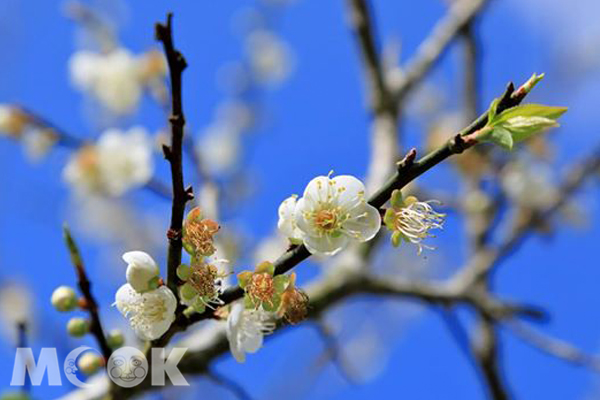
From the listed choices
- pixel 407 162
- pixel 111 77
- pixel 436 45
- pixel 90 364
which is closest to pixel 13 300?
pixel 111 77

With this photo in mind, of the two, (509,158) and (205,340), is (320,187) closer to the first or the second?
(205,340)

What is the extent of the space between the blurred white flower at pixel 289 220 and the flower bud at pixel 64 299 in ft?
1.29

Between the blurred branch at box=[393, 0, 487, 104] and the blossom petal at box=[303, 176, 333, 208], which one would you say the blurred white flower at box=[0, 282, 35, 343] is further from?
the blossom petal at box=[303, 176, 333, 208]

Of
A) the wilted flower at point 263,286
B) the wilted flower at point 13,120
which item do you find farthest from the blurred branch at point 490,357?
the wilted flower at point 13,120

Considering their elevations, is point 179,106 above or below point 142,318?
above

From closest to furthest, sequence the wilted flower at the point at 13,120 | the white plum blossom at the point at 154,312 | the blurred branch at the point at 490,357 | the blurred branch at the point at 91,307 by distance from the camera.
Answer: the white plum blossom at the point at 154,312 < the blurred branch at the point at 91,307 < the blurred branch at the point at 490,357 < the wilted flower at the point at 13,120

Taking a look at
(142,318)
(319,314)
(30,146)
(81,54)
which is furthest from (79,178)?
(142,318)

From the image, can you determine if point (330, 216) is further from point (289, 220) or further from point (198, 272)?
point (198, 272)

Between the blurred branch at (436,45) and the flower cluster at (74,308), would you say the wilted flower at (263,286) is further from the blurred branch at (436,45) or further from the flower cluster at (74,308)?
the blurred branch at (436,45)

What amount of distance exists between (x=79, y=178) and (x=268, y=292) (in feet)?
6.48

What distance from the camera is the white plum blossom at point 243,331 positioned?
3.38 feet

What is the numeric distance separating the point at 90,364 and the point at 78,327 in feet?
0.31

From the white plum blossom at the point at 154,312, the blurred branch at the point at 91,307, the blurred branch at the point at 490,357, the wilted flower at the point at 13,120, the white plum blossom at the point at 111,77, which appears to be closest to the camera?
the white plum blossom at the point at 154,312

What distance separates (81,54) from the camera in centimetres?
338
